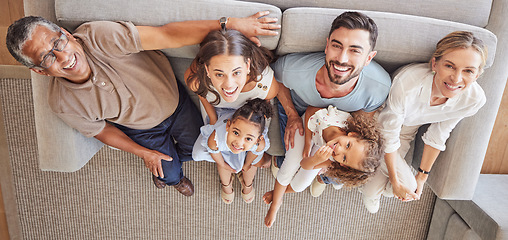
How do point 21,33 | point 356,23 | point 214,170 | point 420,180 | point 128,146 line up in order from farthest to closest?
point 214,170 < point 420,180 < point 128,146 < point 356,23 < point 21,33

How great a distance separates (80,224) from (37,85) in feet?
3.56

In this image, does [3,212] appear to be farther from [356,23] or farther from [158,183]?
[356,23]

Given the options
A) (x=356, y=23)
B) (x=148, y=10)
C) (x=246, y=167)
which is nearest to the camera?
(x=356, y=23)

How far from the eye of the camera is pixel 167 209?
6.92ft

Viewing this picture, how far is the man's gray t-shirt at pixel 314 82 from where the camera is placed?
4.69 feet

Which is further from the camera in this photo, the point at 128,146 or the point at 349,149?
the point at 128,146

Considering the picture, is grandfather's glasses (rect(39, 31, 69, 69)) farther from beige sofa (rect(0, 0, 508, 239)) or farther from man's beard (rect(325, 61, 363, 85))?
man's beard (rect(325, 61, 363, 85))

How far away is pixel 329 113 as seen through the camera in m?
1.48

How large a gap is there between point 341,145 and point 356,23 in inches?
18.8

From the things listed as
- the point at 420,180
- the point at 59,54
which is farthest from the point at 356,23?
the point at 59,54

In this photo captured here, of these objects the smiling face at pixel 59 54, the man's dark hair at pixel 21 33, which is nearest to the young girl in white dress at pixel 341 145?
the smiling face at pixel 59 54

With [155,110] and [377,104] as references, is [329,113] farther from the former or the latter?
[155,110]

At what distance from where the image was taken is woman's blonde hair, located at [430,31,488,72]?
4.19 feet

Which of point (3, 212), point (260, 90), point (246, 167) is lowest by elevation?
point (3, 212)
